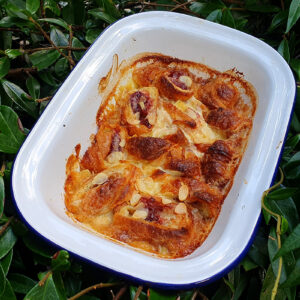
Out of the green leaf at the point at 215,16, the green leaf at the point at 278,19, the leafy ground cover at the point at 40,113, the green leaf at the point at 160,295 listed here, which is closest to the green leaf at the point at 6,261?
the leafy ground cover at the point at 40,113

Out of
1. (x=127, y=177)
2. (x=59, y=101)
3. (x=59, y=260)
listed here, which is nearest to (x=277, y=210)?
(x=127, y=177)

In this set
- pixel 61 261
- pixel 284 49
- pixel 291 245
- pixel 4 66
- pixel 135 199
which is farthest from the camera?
pixel 284 49

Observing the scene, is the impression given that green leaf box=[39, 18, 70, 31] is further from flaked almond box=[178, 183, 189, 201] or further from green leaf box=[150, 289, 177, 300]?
green leaf box=[150, 289, 177, 300]

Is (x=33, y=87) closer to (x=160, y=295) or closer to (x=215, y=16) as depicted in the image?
(x=215, y=16)

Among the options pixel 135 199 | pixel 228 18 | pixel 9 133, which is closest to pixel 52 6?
pixel 9 133

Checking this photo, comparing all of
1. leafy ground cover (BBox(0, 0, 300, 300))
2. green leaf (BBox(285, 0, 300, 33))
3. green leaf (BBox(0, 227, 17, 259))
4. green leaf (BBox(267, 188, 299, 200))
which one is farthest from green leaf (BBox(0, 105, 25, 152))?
green leaf (BBox(285, 0, 300, 33))
